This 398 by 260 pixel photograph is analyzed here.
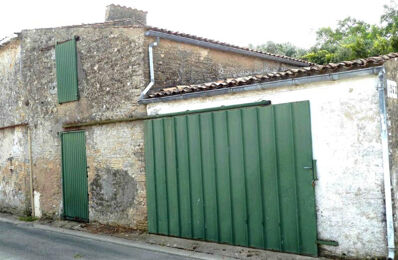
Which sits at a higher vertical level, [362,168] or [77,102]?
[77,102]

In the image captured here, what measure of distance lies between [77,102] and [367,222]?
26.4 feet

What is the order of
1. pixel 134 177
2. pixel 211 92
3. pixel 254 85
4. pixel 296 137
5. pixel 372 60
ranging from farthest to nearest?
pixel 134 177
pixel 211 92
pixel 254 85
pixel 296 137
pixel 372 60

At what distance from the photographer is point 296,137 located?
6945 millimetres

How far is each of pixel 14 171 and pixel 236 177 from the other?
29.0ft

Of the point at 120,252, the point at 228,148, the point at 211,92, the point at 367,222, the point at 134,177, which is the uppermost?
the point at 211,92

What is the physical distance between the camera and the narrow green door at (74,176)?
36.1 ft

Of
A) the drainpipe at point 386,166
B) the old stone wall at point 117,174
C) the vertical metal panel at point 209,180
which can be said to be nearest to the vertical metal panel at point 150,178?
the old stone wall at point 117,174

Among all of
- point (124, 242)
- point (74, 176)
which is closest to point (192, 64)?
point (74, 176)

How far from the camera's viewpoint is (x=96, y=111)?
1070 cm

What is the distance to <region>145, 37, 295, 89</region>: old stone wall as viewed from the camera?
10.0m

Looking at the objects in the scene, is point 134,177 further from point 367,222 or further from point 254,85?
point 367,222

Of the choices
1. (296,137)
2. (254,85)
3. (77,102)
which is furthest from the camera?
(77,102)

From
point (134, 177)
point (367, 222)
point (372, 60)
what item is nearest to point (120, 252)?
point (134, 177)

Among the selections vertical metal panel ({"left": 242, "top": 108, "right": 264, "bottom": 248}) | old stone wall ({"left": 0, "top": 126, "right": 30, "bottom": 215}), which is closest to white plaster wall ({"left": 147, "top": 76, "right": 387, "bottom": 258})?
vertical metal panel ({"left": 242, "top": 108, "right": 264, "bottom": 248})
